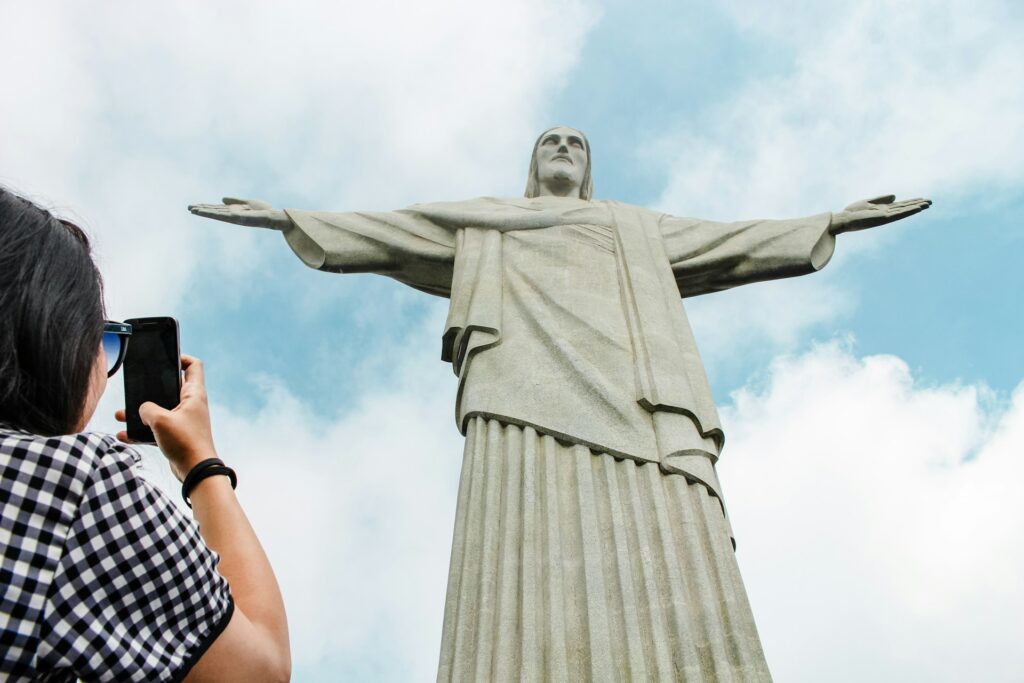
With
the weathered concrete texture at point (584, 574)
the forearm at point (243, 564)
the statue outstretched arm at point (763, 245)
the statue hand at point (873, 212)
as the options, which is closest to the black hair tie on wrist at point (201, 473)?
the forearm at point (243, 564)

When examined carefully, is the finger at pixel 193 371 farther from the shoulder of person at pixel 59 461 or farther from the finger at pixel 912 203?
the finger at pixel 912 203

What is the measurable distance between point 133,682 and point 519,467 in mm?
3724

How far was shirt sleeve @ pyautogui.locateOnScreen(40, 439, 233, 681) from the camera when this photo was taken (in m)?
1.37

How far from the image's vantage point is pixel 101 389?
1707mm

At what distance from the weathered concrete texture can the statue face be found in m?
2.92

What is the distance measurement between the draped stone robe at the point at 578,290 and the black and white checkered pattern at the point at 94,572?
3805 mm

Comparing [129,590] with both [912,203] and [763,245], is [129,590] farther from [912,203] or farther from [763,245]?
[912,203]

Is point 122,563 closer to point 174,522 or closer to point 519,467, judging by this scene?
point 174,522

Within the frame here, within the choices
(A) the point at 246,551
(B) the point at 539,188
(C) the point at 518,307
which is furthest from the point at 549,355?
(A) the point at 246,551

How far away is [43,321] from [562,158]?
652 cm

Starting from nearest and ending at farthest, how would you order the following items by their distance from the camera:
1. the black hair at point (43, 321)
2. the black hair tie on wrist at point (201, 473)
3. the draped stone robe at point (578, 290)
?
1. the black hair at point (43, 321)
2. the black hair tie on wrist at point (201, 473)
3. the draped stone robe at point (578, 290)

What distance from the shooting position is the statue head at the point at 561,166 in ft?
25.4

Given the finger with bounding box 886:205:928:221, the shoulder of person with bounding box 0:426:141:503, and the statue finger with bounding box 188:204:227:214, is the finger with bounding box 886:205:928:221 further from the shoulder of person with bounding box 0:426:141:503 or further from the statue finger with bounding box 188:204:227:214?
the shoulder of person with bounding box 0:426:141:503

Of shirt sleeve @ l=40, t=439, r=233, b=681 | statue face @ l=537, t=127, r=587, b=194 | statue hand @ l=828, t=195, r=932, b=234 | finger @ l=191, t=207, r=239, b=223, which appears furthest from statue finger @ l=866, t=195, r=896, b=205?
shirt sleeve @ l=40, t=439, r=233, b=681
